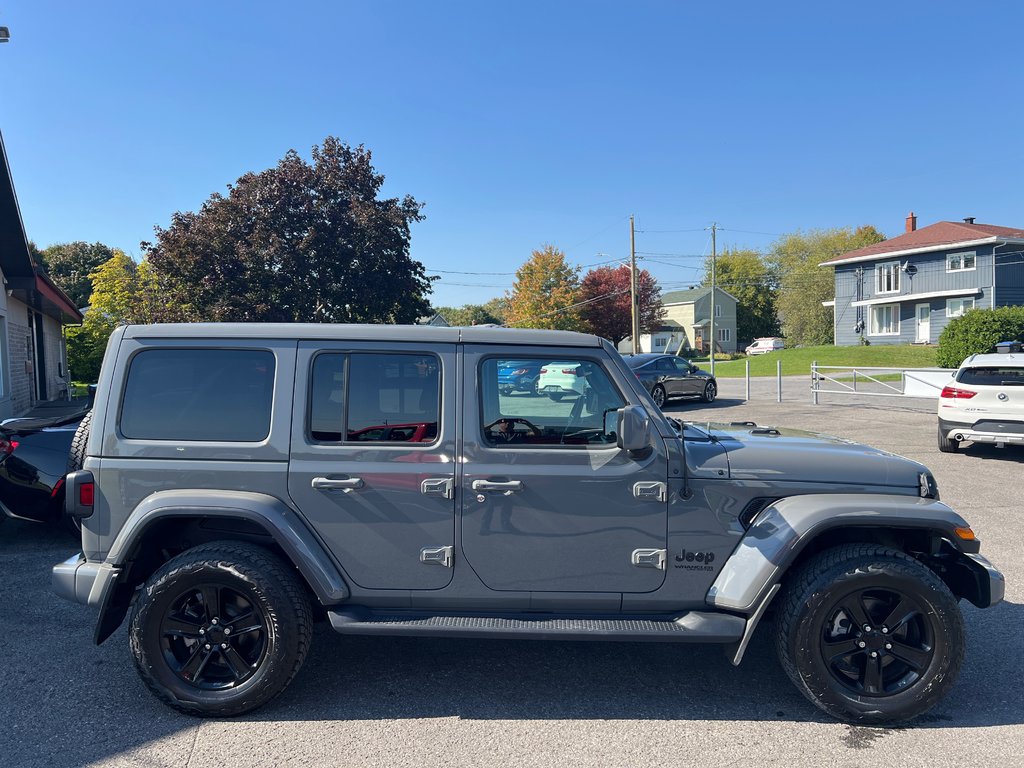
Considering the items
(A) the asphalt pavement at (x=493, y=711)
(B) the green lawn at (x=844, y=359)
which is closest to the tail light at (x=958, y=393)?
(A) the asphalt pavement at (x=493, y=711)

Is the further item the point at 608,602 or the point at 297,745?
the point at 608,602

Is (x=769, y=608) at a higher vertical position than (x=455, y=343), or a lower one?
lower

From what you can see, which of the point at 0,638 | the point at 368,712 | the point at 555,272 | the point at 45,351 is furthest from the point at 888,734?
the point at 555,272

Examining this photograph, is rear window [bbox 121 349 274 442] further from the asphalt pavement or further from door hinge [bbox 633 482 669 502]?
door hinge [bbox 633 482 669 502]

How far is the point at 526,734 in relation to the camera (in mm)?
3316

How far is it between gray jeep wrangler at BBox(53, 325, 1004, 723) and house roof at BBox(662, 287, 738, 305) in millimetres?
70184

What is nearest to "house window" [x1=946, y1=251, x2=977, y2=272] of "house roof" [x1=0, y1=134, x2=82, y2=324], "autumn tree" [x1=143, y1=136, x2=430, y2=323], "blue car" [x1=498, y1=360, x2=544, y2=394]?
"autumn tree" [x1=143, y1=136, x2=430, y2=323]

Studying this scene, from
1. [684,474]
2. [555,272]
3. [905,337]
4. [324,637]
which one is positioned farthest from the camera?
[555,272]

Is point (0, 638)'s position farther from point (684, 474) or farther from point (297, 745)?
point (684, 474)

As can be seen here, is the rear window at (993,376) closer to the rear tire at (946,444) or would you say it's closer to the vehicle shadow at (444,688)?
the rear tire at (946,444)

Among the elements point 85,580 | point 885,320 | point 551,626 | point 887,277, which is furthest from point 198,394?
point 885,320

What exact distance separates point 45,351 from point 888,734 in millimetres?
23127

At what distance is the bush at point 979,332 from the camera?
82.9 feet

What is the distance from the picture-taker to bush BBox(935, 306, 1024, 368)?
82.9 feet
